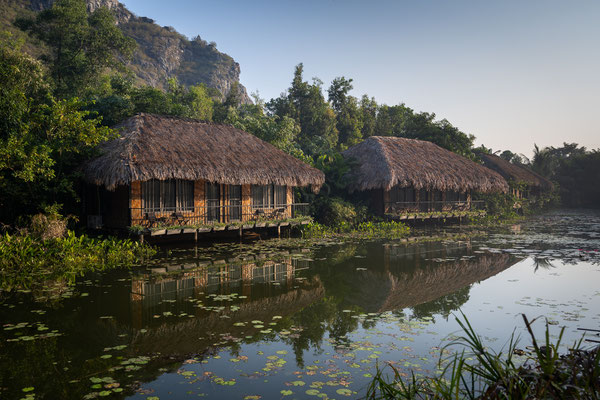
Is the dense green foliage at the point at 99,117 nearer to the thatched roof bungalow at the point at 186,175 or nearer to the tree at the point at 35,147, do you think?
the tree at the point at 35,147

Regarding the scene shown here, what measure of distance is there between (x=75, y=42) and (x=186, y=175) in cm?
1487

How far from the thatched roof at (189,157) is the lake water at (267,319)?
312 centimetres

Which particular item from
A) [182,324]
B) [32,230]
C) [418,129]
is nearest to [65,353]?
[182,324]

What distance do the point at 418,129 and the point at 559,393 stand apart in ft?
103

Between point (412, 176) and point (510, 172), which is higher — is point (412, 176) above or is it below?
below

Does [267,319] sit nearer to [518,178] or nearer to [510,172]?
[510,172]

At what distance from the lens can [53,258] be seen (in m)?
11.0

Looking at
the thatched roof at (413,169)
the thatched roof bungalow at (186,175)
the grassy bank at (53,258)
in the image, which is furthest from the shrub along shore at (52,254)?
the thatched roof at (413,169)

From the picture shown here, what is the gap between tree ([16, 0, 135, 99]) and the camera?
75.3 feet

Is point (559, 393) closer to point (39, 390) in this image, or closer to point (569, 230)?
point (39, 390)

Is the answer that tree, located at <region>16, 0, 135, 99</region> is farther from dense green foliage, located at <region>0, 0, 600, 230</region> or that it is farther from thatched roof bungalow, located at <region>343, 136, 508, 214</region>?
thatched roof bungalow, located at <region>343, 136, 508, 214</region>

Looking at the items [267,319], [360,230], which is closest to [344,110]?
[360,230]

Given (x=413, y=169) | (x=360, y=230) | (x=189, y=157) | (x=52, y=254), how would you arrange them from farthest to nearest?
(x=413, y=169), (x=360, y=230), (x=189, y=157), (x=52, y=254)

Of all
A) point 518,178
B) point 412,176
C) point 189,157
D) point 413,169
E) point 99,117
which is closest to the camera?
point 99,117
